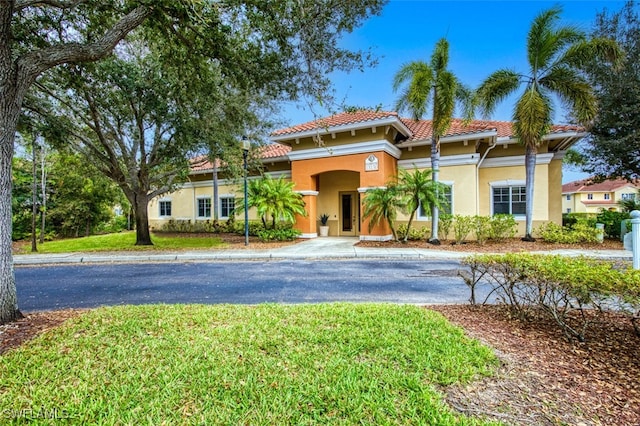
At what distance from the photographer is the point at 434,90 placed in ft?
43.9

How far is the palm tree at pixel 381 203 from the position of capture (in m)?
13.4

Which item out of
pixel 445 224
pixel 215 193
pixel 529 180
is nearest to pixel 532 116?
pixel 529 180

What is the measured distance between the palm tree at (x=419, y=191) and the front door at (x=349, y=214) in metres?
5.02

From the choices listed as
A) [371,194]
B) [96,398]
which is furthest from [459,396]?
[371,194]

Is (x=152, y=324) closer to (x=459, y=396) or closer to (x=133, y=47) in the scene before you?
(x=459, y=396)

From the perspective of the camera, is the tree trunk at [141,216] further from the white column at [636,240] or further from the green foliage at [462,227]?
the white column at [636,240]

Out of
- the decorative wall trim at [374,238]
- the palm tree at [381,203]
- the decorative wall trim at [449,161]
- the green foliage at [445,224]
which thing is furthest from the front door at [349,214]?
the green foliage at [445,224]

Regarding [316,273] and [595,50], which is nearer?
[316,273]

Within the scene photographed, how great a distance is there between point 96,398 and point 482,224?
581 inches

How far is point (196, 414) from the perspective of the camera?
2.38m

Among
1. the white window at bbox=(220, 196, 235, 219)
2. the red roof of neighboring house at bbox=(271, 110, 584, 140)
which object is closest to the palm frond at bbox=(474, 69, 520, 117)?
the red roof of neighboring house at bbox=(271, 110, 584, 140)

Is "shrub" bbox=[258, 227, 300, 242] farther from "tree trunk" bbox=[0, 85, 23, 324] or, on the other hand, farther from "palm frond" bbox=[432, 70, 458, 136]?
"tree trunk" bbox=[0, 85, 23, 324]

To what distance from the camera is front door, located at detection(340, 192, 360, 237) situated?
18.3 meters

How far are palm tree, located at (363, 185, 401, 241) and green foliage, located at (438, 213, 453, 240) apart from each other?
2.73 meters
